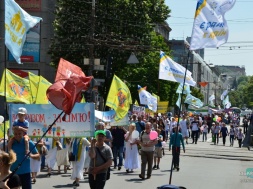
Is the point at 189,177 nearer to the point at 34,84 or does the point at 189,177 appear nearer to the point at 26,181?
the point at 34,84

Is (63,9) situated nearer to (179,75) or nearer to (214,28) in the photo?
(179,75)

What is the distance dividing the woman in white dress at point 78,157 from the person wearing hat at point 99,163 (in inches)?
202

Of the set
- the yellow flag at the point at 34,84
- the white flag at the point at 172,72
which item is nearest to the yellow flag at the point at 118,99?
the white flag at the point at 172,72

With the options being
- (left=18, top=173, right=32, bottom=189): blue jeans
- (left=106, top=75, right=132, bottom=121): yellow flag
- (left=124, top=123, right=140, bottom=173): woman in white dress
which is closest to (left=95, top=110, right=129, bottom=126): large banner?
(left=106, top=75, right=132, bottom=121): yellow flag

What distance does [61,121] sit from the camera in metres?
16.9

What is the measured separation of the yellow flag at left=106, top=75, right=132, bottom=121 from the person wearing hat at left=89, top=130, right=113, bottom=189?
10404 millimetres

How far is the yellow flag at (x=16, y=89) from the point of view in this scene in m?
22.0

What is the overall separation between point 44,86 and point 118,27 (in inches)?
965

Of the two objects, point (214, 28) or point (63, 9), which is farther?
point (63, 9)

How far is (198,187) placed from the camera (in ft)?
55.6

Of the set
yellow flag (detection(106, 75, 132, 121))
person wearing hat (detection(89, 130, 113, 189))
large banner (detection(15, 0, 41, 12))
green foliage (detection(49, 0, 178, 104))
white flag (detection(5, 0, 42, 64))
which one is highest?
large banner (detection(15, 0, 41, 12))

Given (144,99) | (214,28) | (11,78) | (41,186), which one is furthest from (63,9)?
(214,28)

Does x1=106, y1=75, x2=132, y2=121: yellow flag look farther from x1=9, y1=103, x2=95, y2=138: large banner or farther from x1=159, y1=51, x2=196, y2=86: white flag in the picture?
x1=9, y1=103, x2=95, y2=138: large banner

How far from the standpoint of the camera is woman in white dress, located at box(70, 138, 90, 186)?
1680cm
